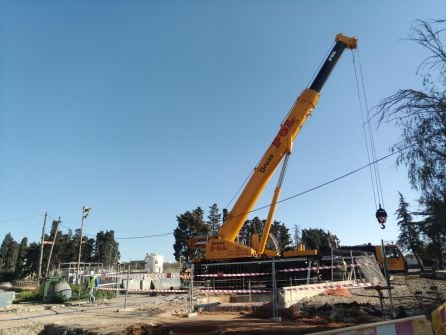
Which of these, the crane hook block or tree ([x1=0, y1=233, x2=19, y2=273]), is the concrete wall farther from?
tree ([x1=0, y1=233, x2=19, y2=273])

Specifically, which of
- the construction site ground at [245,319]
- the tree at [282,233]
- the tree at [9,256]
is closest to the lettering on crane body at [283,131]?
the construction site ground at [245,319]

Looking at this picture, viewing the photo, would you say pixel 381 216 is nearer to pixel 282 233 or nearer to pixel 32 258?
pixel 282 233

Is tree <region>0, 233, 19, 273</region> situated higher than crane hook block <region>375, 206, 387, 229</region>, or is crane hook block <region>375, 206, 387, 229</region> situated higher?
tree <region>0, 233, 19, 273</region>

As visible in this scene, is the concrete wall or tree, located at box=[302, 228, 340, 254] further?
tree, located at box=[302, 228, 340, 254]

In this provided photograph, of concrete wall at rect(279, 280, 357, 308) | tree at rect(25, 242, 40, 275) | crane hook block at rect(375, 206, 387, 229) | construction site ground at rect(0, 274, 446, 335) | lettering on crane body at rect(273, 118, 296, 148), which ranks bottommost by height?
construction site ground at rect(0, 274, 446, 335)

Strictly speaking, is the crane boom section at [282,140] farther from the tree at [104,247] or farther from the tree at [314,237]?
the tree at [104,247]

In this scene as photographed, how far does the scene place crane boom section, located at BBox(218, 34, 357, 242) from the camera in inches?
790

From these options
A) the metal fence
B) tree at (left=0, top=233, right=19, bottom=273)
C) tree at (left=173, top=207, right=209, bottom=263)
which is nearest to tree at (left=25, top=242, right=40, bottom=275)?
tree at (left=0, top=233, right=19, bottom=273)

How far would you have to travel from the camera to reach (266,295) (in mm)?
16828

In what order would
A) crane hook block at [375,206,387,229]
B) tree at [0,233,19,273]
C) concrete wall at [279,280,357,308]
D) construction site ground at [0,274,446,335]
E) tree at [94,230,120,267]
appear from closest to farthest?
construction site ground at [0,274,446,335] < crane hook block at [375,206,387,229] < concrete wall at [279,280,357,308] < tree at [94,230,120,267] < tree at [0,233,19,273]

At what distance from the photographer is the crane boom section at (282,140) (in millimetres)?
20078

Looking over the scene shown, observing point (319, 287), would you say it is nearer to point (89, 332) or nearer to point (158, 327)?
point (158, 327)

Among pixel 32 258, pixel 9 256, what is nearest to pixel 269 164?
pixel 32 258

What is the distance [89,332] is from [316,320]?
5989 millimetres
